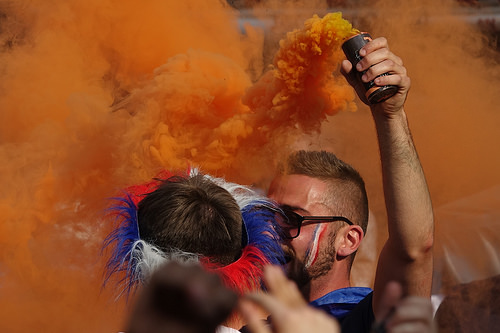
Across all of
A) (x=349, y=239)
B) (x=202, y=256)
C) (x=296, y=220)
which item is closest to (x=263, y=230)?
(x=202, y=256)

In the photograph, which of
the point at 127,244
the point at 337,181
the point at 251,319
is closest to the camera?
the point at 251,319

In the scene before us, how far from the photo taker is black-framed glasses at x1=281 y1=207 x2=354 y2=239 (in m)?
2.37

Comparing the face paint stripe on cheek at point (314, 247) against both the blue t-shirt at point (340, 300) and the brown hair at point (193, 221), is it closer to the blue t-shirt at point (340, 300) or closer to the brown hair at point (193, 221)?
the blue t-shirt at point (340, 300)

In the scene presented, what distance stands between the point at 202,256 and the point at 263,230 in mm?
368

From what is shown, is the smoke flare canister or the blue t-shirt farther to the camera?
Answer: the blue t-shirt

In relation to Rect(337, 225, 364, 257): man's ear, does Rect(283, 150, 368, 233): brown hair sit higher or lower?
higher

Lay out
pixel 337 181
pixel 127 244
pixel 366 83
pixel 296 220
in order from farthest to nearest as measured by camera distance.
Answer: pixel 337 181, pixel 296 220, pixel 366 83, pixel 127 244

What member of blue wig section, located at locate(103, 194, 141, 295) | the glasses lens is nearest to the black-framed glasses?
the glasses lens

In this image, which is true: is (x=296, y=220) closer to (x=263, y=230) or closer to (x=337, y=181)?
(x=337, y=181)

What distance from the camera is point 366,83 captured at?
1826 mm

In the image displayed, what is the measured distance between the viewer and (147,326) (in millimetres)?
751

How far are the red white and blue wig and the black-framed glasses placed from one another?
26cm

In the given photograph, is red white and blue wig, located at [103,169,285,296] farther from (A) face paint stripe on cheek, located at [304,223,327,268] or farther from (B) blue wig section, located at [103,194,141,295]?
(A) face paint stripe on cheek, located at [304,223,327,268]

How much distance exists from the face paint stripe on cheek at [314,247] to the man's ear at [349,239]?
10 centimetres
